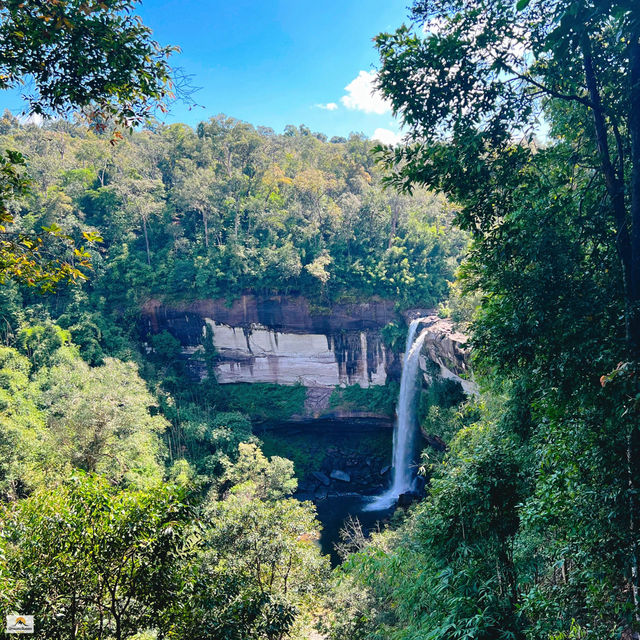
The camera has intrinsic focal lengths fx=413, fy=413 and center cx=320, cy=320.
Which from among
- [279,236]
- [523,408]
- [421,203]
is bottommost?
[523,408]

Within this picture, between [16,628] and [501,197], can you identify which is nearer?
[16,628]

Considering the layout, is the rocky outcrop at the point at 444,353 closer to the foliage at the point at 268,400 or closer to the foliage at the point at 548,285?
the foliage at the point at 268,400

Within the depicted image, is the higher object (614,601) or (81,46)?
(81,46)

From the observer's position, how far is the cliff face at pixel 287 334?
59.9 feet

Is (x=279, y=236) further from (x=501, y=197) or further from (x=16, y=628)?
(x=16, y=628)

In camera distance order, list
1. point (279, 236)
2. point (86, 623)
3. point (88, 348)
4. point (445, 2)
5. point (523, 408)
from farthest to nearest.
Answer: point (279, 236), point (88, 348), point (523, 408), point (445, 2), point (86, 623)

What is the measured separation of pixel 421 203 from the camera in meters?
21.9

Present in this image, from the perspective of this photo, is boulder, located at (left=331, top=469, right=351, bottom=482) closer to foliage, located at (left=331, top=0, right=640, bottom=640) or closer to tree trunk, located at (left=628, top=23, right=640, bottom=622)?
foliage, located at (left=331, top=0, right=640, bottom=640)

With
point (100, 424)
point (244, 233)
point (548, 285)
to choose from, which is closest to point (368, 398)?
point (244, 233)

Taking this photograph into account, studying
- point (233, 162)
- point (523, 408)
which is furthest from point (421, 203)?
point (523, 408)

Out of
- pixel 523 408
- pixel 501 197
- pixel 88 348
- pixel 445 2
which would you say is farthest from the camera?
pixel 88 348

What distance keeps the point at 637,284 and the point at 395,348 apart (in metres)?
15.3

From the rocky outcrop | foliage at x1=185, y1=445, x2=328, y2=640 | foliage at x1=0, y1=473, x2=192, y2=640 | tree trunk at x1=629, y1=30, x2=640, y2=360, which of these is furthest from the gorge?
foliage at x1=0, y1=473, x2=192, y2=640

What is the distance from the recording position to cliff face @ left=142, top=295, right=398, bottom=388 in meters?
18.3
